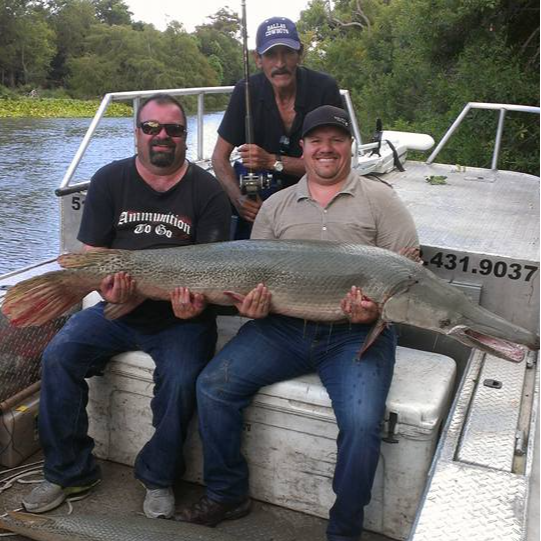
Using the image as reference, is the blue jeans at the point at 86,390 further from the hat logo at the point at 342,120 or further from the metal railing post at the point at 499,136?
the metal railing post at the point at 499,136

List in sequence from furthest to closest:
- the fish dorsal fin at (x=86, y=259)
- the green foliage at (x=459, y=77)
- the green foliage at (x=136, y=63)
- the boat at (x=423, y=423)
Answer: the green foliage at (x=136, y=63) → the green foliage at (x=459, y=77) → the fish dorsal fin at (x=86, y=259) → the boat at (x=423, y=423)

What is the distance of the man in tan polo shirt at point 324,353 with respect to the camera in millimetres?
2965

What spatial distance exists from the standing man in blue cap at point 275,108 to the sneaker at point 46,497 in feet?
6.67

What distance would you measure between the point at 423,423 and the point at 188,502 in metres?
1.36

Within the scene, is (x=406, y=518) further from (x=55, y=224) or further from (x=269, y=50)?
(x=55, y=224)

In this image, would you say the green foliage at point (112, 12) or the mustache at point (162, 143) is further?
the green foliage at point (112, 12)

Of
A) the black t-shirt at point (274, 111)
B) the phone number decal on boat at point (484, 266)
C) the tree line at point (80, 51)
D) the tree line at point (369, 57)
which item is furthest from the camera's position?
the tree line at point (80, 51)

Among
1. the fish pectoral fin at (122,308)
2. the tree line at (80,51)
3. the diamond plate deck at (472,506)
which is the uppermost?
the tree line at (80,51)

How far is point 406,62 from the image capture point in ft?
80.6

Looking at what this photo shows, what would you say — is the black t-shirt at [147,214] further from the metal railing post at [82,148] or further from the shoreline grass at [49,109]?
the shoreline grass at [49,109]

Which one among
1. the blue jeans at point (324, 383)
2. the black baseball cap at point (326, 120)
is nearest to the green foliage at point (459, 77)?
the black baseball cap at point (326, 120)

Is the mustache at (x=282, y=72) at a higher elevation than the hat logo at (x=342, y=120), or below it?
higher

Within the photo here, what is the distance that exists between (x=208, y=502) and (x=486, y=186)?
476cm

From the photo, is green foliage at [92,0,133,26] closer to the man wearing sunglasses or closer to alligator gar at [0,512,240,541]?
the man wearing sunglasses
